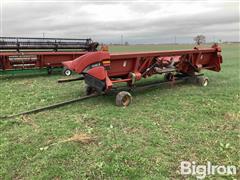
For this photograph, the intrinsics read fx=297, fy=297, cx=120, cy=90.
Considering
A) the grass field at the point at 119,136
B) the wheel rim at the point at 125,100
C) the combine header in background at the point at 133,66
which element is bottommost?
the grass field at the point at 119,136

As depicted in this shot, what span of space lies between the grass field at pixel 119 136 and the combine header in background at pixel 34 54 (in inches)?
140

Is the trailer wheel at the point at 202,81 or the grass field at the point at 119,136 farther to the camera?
the trailer wheel at the point at 202,81

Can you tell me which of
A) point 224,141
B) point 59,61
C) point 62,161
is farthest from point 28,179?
point 59,61

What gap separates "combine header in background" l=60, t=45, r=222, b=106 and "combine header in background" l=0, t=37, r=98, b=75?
164 inches

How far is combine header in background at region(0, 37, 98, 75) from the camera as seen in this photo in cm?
1058

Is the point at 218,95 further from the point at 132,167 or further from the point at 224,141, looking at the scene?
the point at 132,167

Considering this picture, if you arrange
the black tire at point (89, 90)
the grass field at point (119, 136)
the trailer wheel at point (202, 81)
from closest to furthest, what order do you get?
1. the grass field at point (119, 136)
2. the black tire at point (89, 90)
3. the trailer wheel at point (202, 81)

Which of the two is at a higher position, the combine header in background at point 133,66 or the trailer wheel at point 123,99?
the combine header in background at point 133,66

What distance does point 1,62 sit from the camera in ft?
33.9

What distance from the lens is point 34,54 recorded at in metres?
10.9

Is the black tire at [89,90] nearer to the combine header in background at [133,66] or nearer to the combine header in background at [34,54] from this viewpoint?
the combine header in background at [133,66]

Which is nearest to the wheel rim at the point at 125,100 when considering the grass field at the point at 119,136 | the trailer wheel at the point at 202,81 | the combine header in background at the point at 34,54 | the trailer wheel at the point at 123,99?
the trailer wheel at the point at 123,99

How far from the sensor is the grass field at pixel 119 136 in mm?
3518

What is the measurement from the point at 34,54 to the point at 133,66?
206 inches
